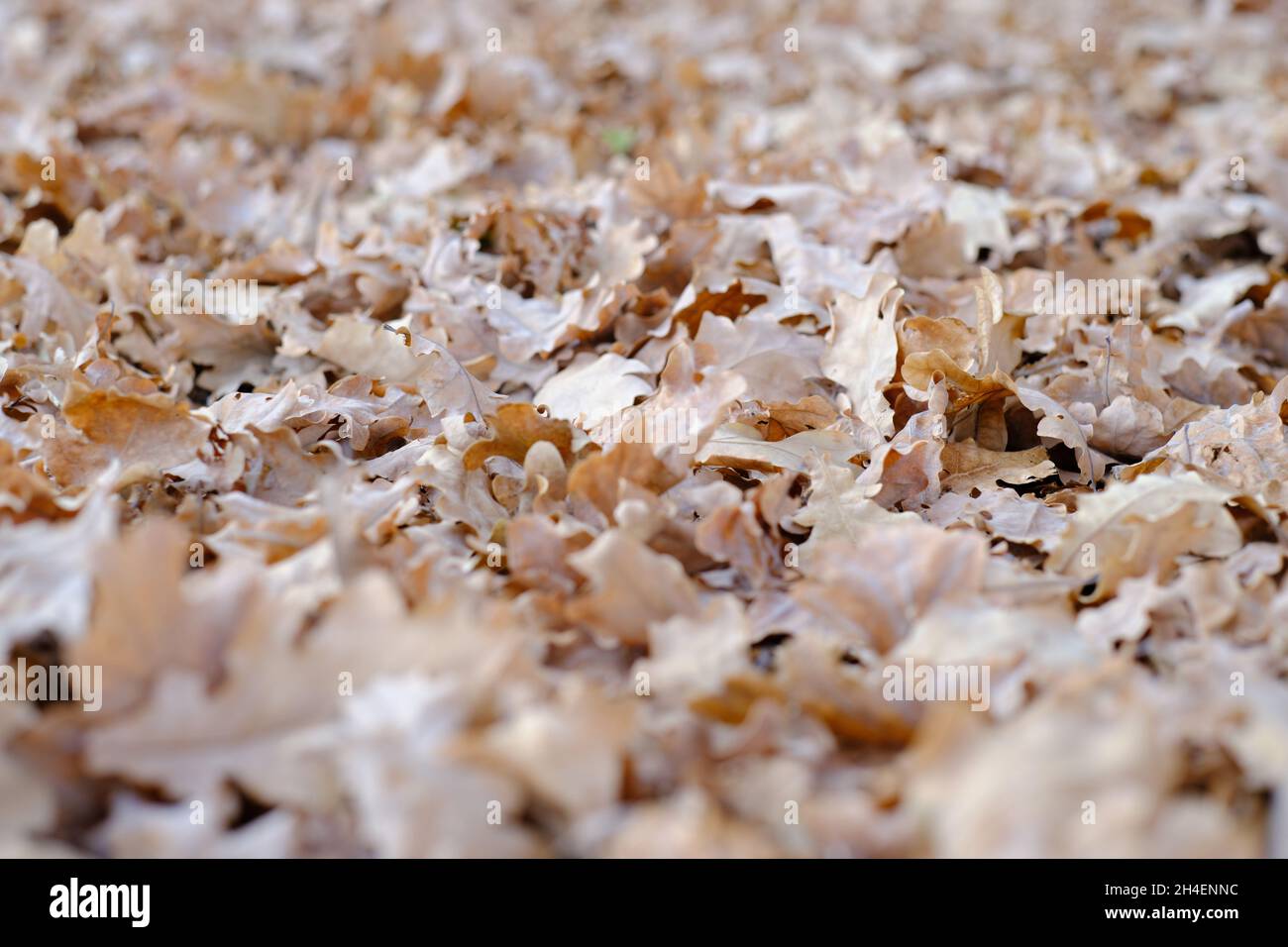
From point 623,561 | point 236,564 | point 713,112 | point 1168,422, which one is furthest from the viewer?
Result: point 713,112

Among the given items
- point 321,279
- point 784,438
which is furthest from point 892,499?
point 321,279

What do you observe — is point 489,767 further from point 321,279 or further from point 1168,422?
point 321,279

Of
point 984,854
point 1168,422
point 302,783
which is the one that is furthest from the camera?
point 1168,422

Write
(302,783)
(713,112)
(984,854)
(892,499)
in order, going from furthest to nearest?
(713,112) → (892,499) → (302,783) → (984,854)

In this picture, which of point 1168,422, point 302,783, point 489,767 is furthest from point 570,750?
point 1168,422

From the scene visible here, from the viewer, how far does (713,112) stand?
3197 mm

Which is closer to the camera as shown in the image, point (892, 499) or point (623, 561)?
point (623, 561)

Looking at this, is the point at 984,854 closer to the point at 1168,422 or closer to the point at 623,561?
the point at 623,561

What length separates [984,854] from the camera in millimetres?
748

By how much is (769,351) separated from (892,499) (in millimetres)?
348

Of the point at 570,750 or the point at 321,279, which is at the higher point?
the point at 321,279
